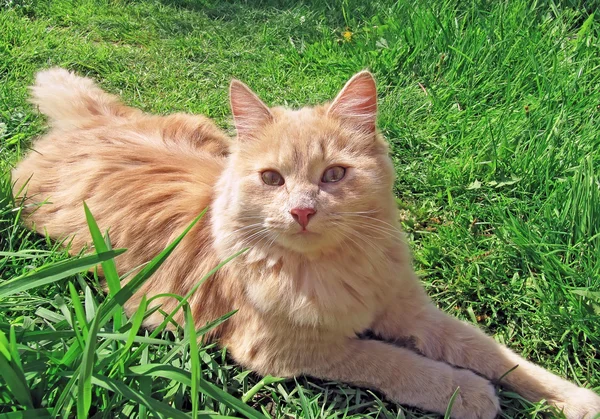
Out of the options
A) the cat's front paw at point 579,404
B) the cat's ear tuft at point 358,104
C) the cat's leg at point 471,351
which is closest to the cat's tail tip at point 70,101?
the cat's ear tuft at point 358,104

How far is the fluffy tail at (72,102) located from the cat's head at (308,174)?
1157mm

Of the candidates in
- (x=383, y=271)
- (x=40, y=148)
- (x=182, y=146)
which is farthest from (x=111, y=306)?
(x=40, y=148)

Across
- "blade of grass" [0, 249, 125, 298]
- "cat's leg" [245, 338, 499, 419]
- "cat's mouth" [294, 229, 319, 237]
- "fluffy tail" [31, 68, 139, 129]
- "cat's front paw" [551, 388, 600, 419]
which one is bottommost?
"cat's front paw" [551, 388, 600, 419]

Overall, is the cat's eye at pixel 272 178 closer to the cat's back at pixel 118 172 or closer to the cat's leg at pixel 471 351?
the cat's back at pixel 118 172

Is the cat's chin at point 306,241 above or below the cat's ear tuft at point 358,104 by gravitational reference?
below

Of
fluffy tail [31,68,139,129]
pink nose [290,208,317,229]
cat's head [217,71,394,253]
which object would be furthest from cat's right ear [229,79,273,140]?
fluffy tail [31,68,139,129]

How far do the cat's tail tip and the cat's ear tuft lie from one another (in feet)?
4.88

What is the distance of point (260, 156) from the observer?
1.99 metres

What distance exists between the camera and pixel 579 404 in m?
1.88

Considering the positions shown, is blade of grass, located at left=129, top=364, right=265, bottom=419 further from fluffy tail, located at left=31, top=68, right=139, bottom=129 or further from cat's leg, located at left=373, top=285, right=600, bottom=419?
fluffy tail, located at left=31, top=68, right=139, bottom=129

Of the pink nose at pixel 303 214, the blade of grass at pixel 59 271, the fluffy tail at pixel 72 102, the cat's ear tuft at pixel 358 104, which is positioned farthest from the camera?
the fluffy tail at pixel 72 102

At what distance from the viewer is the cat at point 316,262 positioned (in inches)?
74.5

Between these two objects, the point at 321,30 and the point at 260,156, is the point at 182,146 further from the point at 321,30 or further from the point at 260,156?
the point at 321,30

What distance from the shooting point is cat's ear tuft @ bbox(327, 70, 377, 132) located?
6.62ft
